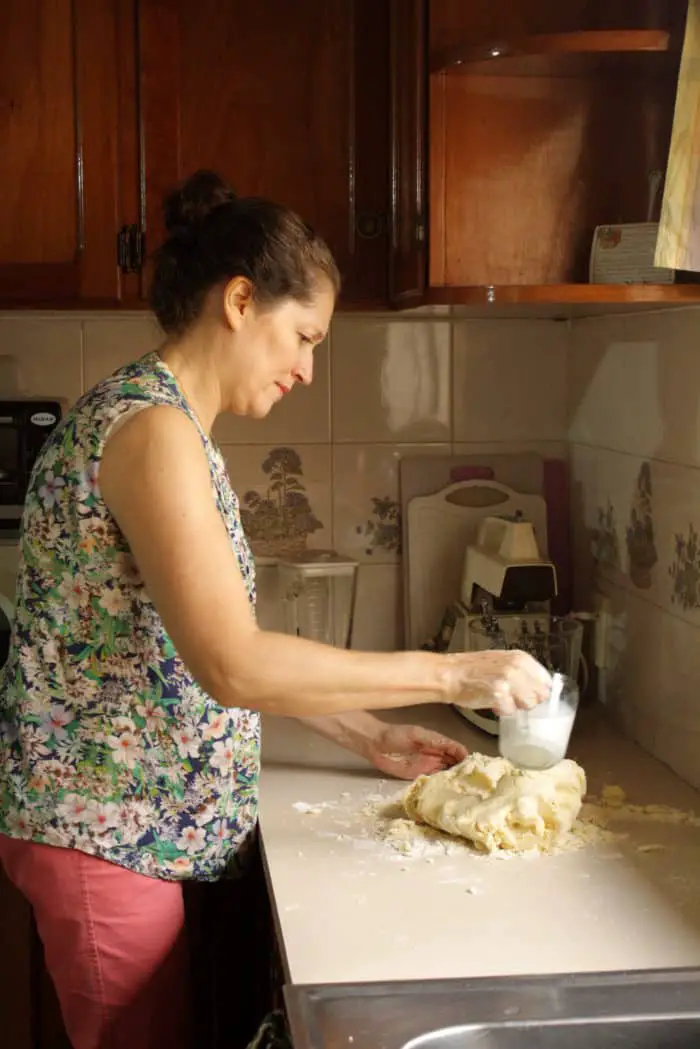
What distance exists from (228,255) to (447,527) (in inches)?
36.4

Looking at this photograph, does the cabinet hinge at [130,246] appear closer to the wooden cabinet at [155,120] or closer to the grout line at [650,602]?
the wooden cabinet at [155,120]

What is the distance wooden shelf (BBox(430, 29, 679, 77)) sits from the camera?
1401 mm

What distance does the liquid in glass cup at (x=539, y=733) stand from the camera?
1579mm

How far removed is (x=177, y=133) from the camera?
6.04ft

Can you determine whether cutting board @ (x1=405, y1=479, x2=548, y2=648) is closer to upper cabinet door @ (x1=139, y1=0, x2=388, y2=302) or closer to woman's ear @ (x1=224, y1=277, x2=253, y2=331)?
upper cabinet door @ (x1=139, y1=0, x2=388, y2=302)

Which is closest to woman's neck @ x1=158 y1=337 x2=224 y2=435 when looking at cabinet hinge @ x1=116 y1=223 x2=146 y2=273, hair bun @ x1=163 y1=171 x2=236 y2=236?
hair bun @ x1=163 y1=171 x2=236 y2=236

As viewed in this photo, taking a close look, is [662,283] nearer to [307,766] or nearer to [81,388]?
[307,766]

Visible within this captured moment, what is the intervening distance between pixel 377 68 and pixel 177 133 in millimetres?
306

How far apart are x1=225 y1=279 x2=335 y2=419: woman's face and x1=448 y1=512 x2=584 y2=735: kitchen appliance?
23.0 inches

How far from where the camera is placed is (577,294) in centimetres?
147

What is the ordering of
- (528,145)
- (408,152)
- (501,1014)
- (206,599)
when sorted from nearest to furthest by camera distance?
(501,1014)
(206,599)
(528,145)
(408,152)

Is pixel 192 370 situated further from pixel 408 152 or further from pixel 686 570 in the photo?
pixel 686 570

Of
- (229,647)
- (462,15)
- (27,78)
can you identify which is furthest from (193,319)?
(27,78)

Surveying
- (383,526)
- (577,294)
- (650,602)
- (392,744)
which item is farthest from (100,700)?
(383,526)
